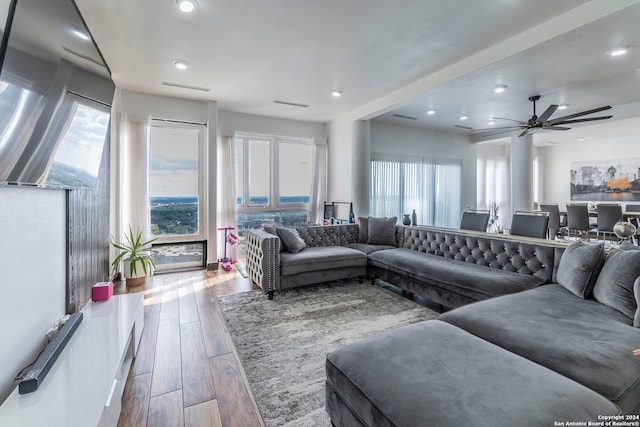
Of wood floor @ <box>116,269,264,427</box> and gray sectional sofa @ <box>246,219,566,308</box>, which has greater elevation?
gray sectional sofa @ <box>246,219,566,308</box>

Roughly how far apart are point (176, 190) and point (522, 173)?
22.0 ft

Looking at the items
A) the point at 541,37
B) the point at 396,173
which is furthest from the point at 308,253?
the point at 396,173

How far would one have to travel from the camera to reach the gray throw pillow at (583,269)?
215cm

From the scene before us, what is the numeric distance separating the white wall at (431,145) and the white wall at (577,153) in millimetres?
2346

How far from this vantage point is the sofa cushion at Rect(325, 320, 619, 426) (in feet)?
3.31

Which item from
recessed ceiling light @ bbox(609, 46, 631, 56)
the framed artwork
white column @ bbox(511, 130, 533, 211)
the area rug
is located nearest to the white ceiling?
recessed ceiling light @ bbox(609, 46, 631, 56)

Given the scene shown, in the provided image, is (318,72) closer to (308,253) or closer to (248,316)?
(308,253)

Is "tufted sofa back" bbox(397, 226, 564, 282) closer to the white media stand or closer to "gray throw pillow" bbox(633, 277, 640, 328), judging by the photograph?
"gray throw pillow" bbox(633, 277, 640, 328)

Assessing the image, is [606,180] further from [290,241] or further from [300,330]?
[300,330]

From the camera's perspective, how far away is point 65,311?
213cm

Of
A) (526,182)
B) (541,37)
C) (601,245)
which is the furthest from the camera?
(526,182)

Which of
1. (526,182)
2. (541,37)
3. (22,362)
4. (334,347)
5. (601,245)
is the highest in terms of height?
(541,37)

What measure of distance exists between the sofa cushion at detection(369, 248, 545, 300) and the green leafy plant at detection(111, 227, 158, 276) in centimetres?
317

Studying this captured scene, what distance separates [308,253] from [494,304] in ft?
7.34
